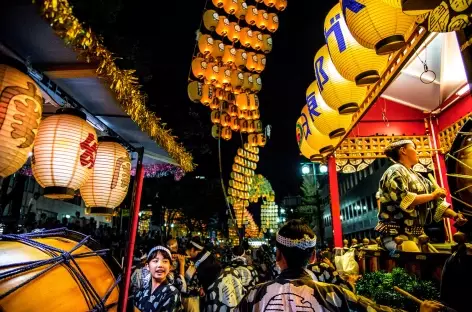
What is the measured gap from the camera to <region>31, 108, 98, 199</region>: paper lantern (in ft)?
12.0

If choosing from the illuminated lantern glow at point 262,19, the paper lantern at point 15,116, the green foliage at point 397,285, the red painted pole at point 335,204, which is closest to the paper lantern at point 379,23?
the green foliage at point 397,285

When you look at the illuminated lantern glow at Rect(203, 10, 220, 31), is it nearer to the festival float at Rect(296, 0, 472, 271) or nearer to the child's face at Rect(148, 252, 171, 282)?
the festival float at Rect(296, 0, 472, 271)

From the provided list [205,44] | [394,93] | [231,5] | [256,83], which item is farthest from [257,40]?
[394,93]

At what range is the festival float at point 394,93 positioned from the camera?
3.58 metres

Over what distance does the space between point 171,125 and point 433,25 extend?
14.0m

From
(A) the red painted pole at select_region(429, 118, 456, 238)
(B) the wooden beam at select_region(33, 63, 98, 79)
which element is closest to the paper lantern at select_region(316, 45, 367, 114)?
(B) the wooden beam at select_region(33, 63, 98, 79)

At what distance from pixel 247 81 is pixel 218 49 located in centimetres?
261

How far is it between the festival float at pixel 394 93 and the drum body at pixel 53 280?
3781 mm

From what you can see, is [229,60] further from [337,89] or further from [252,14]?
[337,89]

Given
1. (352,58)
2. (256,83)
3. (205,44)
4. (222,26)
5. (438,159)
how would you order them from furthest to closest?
1. (256,83)
2. (222,26)
3. (205,44)
4. (438,159)
5. (352,58)

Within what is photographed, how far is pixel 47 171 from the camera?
3.66 metres

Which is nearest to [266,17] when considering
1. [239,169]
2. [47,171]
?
[239,169]

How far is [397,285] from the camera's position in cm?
358

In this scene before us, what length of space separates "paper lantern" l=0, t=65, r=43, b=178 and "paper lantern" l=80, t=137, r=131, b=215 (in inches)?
48.7
